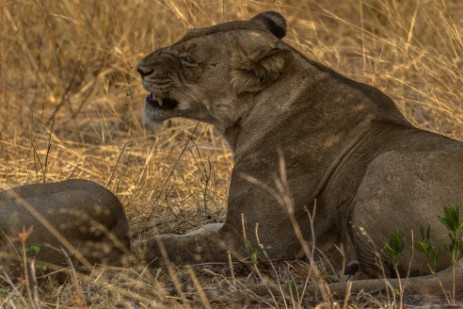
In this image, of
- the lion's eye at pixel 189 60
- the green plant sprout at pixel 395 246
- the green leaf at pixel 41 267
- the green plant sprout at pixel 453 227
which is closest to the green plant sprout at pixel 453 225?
the green plant sprout at pixel 453 227

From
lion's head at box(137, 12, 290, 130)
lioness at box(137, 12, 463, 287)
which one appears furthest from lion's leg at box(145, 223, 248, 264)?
lion's head at box(137, 12, 290, 130)

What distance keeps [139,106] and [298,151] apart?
3.40 meters

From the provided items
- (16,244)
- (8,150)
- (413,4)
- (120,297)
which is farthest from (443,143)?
(413,4)

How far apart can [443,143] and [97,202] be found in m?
1.51

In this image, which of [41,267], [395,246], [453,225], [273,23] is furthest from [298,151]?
[41,267]

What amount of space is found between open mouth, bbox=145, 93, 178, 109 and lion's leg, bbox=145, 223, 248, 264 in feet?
2.15

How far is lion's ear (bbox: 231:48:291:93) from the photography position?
5109mm

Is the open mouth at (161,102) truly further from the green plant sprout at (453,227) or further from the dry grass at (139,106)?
the green plant sprout at (453,227)

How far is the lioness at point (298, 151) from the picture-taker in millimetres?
4438

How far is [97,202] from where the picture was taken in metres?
4.74

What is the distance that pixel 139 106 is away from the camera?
8.20 meters

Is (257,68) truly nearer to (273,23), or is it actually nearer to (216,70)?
(216,70)

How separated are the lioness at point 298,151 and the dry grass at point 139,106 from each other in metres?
0.21

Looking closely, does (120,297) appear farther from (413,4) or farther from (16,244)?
(413,4)
